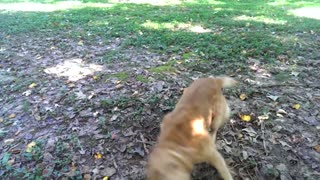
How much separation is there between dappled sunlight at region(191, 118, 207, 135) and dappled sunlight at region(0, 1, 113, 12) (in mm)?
9401

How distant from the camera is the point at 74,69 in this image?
5879 mm

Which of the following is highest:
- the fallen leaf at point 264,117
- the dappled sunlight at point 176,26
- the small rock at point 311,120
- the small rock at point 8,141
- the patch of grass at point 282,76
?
the dappled sunlight at point 176,26

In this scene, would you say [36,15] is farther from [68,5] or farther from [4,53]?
[4,53]

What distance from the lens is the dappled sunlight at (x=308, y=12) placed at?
9.26 meters

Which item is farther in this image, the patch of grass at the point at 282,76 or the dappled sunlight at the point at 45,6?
the dappled sunlight at the point at 45,6

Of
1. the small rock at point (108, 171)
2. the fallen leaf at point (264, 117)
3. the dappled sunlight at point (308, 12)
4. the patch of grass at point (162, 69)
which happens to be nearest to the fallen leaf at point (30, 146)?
the small rock at point (108, 171)

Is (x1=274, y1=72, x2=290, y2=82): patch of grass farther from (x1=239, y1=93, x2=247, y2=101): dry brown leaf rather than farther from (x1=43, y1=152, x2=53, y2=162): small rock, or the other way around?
(x1=43, y1=152, x2=53, y2=162): small rock

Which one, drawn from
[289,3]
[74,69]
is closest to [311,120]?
[74,69]

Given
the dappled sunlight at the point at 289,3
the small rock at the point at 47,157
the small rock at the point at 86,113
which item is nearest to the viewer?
the small rock at the point at 47,157

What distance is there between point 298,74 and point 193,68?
1723 mm

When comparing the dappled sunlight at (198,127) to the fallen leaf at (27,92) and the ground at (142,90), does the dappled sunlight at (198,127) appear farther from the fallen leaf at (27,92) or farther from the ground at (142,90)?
the fallen leaf at (27,92)

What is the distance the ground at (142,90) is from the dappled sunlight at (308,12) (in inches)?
11.4

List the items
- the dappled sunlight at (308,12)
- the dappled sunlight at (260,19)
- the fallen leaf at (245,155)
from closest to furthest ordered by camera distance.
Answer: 1. the fallen leaf at (245,155)
2. the dappled sunlight at (260,19)
3. the dappled sunlight at (308,12)

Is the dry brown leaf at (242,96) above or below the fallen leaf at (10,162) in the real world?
above
